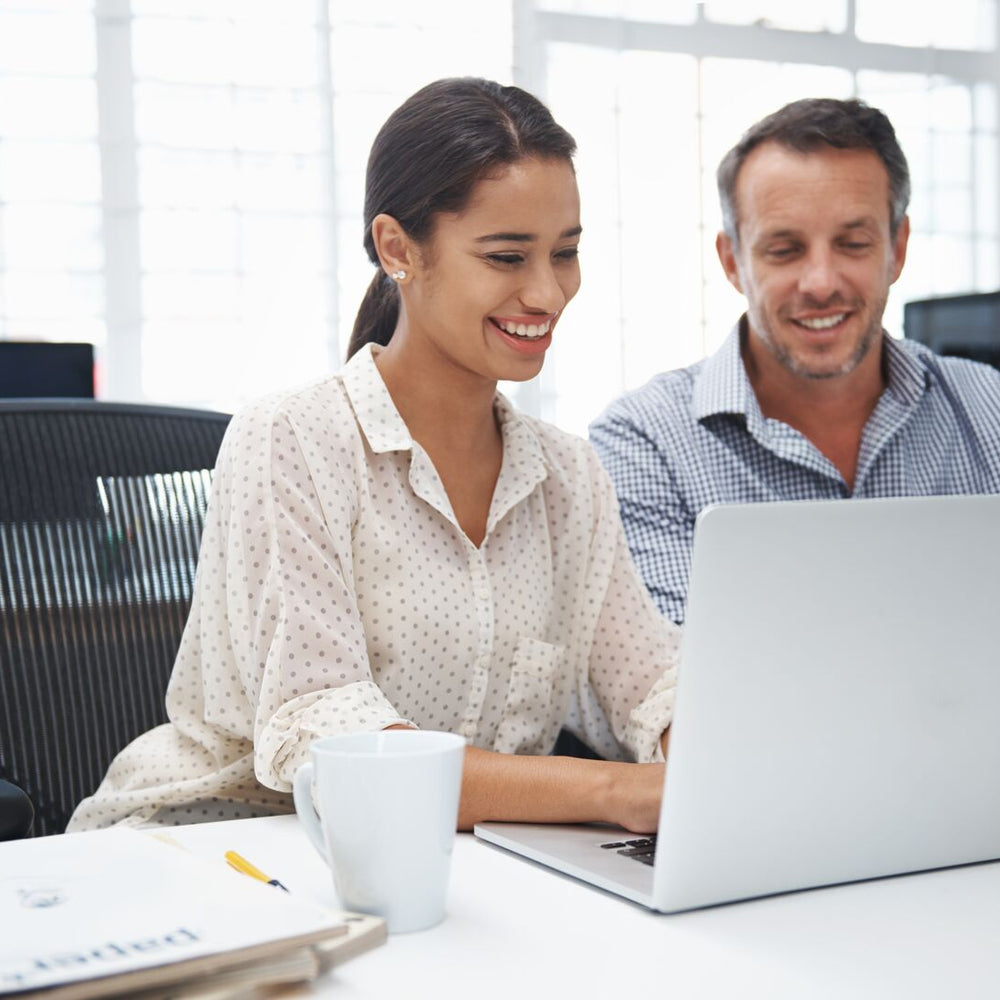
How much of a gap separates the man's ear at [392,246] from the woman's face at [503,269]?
19mm

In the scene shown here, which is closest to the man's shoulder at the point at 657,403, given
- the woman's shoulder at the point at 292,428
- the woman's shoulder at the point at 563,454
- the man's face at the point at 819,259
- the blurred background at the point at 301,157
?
the man's face at the point at 819,259

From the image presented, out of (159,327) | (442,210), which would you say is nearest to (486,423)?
(442,210)

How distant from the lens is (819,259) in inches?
69.8

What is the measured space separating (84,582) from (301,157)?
2875mm

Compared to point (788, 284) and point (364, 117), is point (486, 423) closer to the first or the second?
point (788, 284)

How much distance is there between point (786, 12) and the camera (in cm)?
448

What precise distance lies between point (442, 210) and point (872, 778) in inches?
26.7

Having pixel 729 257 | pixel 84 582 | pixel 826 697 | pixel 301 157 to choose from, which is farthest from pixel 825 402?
pixel 301 157

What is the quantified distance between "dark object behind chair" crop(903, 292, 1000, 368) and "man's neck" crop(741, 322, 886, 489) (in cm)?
88

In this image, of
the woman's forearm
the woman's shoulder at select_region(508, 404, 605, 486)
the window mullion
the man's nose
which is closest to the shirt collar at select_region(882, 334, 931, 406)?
the man's nose

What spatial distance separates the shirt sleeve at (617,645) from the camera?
1217 mm

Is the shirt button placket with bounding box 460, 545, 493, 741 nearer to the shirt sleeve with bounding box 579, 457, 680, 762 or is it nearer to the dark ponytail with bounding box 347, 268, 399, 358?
the shirt sleeve with bounding box 579, 457, 680, 762

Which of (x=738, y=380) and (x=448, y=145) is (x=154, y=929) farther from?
(x=738, y=380)

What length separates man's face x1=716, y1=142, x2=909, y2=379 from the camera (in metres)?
1.77
